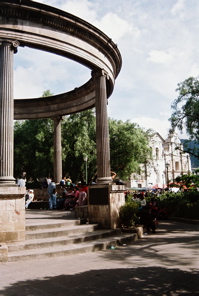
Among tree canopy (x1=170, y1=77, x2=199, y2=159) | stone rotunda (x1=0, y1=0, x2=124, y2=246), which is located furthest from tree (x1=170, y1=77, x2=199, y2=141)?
stone rotunda (x1=0, y1=0, x2=124, y2=246)

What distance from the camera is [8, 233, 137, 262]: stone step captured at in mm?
7264

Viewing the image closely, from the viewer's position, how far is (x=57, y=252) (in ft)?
25.0

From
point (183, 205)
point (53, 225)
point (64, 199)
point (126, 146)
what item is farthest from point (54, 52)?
point (126, 146)

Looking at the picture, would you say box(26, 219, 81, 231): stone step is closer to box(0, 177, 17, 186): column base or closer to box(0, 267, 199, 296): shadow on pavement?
box(0, 177, 17, 186): column base

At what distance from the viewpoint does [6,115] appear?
916 centimetres

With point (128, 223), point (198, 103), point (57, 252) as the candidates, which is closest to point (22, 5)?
point (57, 252)

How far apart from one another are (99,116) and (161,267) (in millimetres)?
7407

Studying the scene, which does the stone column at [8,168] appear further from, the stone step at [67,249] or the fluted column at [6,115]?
the stone step at [67,249]

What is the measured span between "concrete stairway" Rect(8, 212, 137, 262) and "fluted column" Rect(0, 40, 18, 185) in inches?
77.9

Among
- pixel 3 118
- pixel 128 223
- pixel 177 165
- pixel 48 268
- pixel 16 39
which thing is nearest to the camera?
pixel 48 268

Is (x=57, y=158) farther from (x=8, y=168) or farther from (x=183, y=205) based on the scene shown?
(x=8, y=168)

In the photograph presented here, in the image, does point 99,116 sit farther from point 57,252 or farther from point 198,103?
point 198,103

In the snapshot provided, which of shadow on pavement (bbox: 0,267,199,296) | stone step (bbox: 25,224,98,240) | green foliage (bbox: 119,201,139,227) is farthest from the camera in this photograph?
green foliage (bbox: 119,201,139,227)

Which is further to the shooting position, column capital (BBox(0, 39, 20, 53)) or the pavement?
column capital (BBox(0, 39, 20, 53))
